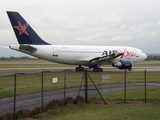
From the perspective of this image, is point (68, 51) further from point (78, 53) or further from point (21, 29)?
point (21, 29)

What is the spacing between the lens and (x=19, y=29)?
3347cm

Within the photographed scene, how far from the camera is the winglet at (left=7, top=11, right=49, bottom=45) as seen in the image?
33125mm

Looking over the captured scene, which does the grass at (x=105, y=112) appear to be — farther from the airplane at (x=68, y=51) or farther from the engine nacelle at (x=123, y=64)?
the engine nacelle at (x=123, y=64)

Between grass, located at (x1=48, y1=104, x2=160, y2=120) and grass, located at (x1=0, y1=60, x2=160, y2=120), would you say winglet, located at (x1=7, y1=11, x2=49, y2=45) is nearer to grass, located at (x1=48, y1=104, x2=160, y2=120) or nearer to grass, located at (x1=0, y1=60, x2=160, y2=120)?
grass, located at (x1=0, y1=60, x2=160, y2=120)

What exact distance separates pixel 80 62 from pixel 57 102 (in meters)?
24.2

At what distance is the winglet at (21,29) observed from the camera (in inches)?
1304

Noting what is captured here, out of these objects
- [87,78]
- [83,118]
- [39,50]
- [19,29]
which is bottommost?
[83,118]

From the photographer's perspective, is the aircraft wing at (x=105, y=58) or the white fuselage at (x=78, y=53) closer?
the white fuselage at (x=78, y=53)

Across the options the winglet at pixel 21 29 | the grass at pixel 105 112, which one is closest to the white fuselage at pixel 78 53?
the winglet at pixel 21 29

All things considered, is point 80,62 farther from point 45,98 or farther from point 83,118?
point 83,118

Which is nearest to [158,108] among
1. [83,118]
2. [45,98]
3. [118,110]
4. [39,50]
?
[118,110]

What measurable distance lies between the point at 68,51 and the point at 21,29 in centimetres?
638

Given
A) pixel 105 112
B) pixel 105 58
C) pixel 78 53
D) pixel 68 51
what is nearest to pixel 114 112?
pixel 105 112

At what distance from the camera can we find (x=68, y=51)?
118 feet
